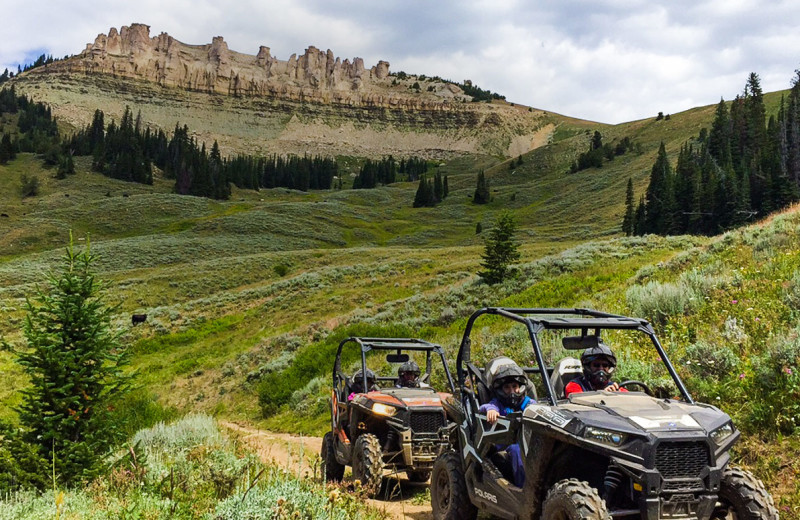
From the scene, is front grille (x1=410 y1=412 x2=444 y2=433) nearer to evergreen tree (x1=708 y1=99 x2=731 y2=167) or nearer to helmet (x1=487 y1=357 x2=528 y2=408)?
helmet (x1=487 y1=357 x2=528 y2=408)

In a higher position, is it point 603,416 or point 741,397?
point 603,416

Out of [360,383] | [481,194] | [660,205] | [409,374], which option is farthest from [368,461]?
[481,194]

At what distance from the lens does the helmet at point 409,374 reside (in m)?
10.5

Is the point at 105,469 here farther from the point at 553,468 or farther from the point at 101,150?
the point at 101,150

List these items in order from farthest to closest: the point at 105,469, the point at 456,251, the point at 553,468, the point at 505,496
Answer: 1. the point at 456,251
2. the point at 105,469
3. the point at 505,496
4. the point at 553,468

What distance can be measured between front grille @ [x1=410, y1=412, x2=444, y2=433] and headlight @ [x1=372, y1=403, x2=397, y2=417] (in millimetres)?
322

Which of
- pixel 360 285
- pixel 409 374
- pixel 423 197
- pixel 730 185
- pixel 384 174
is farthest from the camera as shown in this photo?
pixel 384 174

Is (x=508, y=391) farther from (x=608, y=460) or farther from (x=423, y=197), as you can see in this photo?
(x=423, y=197)

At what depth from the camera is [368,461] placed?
8.10m

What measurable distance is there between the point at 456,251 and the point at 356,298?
2736 cm

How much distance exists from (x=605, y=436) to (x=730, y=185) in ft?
244

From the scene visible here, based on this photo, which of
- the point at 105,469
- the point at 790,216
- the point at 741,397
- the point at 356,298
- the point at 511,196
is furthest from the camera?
the point at 511,196

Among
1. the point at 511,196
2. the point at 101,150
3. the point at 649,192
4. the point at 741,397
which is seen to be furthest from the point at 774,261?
the point at 101,150

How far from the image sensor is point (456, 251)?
206 feet
